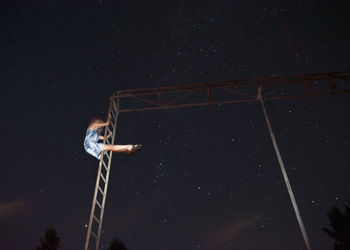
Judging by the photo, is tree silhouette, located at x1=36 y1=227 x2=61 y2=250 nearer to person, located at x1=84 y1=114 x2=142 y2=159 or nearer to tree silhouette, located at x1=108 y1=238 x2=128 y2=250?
tree silhouette, located at x1=108 y1=238 x2=128 y2=250

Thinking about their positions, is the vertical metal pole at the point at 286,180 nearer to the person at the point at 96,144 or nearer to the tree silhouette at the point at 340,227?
the person at the point at 96,144

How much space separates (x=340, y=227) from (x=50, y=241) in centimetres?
2323

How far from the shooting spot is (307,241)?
5488mm

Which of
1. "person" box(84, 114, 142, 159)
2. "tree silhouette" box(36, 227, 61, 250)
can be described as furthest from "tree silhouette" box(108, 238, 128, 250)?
"person" box(84, 114, 142, 159)

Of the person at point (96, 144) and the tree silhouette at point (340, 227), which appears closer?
the person at point (96, 144)

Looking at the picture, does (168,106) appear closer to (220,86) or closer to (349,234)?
(220,86)

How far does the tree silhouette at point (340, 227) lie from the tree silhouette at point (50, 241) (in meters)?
22.0

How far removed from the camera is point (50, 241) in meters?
24.0

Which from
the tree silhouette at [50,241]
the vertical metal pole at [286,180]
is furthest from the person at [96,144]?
the tree silhouette at [50,241]

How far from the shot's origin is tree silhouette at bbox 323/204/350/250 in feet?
69.5

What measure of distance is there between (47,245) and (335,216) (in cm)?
2339

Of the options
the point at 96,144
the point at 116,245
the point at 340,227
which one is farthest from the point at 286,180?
the point at 116,245

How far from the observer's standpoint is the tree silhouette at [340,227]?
21.2 meters

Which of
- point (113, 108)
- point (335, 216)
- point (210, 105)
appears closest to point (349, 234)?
point (335, 216)
